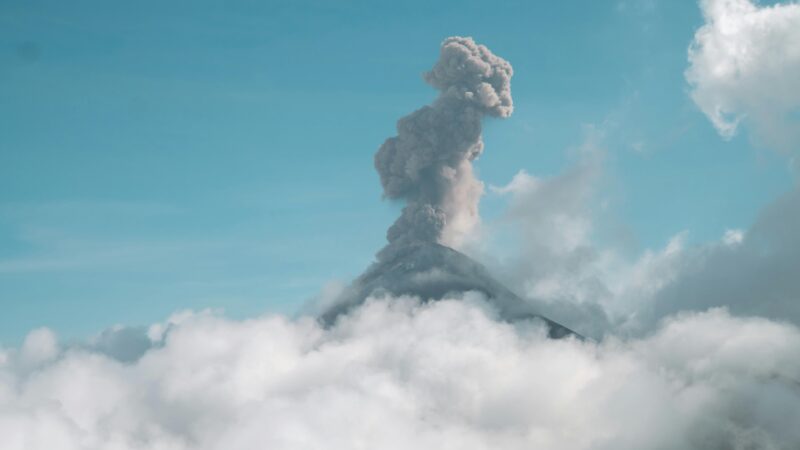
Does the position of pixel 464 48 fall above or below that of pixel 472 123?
above

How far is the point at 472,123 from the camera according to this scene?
19962cm

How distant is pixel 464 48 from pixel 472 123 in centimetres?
2181

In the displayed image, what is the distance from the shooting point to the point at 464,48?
654 feet
